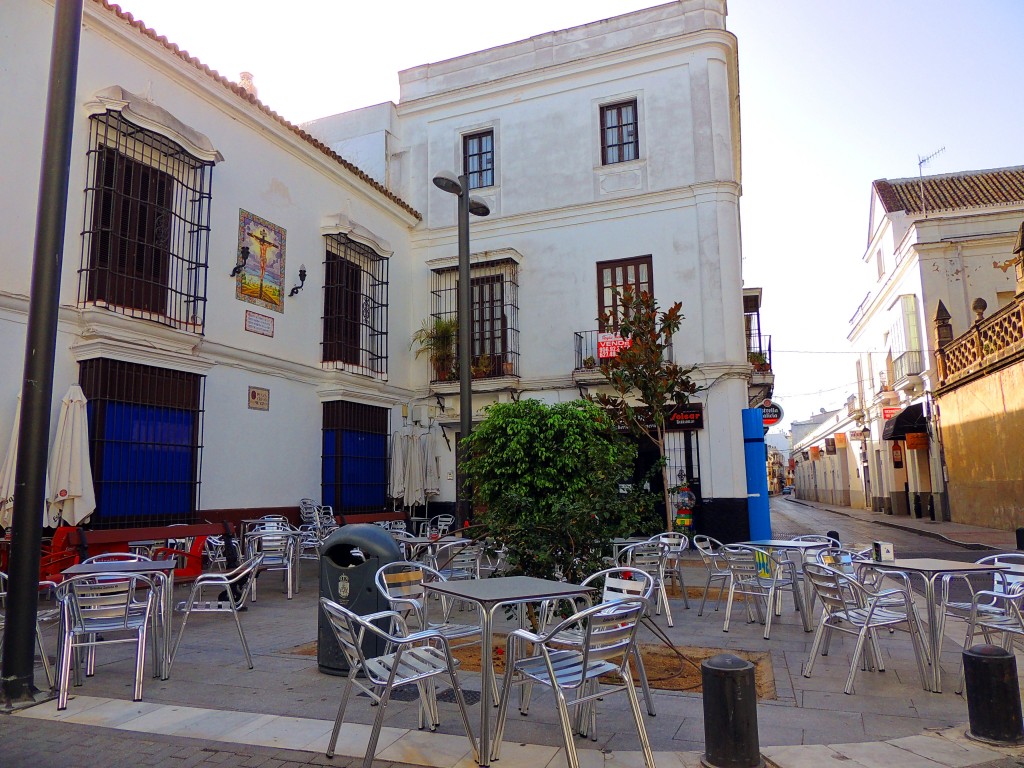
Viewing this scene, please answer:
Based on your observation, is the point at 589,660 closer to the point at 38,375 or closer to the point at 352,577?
the point at 352,577

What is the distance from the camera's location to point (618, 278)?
17.3m

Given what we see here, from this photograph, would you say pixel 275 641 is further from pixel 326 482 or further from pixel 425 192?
pixel 425 192

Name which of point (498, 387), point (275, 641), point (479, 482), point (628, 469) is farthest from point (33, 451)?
point (498, 387)

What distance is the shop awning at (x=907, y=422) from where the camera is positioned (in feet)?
82.1

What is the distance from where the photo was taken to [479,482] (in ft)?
24.0

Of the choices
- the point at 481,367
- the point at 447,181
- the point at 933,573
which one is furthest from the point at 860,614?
the point at 481,367

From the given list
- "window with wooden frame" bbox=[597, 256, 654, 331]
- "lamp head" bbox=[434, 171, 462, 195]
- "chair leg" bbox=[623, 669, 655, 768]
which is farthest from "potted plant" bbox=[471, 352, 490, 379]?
"chair leg" bbox=[623, 669, 655, 768]

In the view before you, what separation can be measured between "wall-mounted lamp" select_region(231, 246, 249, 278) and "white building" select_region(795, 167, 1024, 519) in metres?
19.7

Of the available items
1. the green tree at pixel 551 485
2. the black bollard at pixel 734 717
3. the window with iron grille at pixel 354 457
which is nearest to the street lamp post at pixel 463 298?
the green tree at pixel 551 485

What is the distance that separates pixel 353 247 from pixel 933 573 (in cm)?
1349

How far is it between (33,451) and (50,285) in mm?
1137

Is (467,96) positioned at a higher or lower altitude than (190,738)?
higher

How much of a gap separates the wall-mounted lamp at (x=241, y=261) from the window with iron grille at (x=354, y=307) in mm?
2360

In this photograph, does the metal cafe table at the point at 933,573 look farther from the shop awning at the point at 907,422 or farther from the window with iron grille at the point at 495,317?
the shop awning at the point at 907,422
